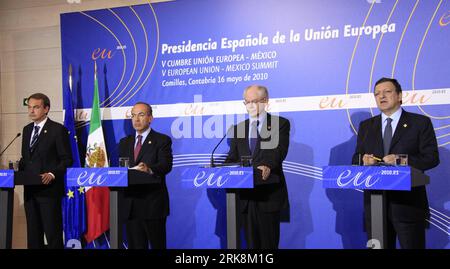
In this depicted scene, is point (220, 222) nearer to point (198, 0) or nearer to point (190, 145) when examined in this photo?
point (190, 145)

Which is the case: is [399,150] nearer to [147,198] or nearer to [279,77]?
[279,77]

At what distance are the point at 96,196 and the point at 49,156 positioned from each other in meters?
1.09

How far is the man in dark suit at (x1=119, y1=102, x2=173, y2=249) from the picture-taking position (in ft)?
16.6

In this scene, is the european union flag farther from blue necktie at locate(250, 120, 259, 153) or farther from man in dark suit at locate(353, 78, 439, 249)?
man in dark suit at locate(353, 78, 439, 249)

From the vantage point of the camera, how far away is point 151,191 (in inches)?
200

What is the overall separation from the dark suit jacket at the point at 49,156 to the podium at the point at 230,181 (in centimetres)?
157

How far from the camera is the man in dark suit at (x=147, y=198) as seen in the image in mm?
5055

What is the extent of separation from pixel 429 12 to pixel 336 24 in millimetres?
874

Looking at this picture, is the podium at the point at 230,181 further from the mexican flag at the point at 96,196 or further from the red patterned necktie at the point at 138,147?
the mexican flag at the point at 96,196

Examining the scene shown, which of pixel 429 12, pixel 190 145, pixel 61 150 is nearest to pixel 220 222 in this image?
pixel 190 145

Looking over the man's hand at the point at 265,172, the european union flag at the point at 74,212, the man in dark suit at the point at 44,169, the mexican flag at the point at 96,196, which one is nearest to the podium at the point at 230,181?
the man's hand at the point at 265,172

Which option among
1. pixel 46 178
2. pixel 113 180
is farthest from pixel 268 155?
pixel 46 178
